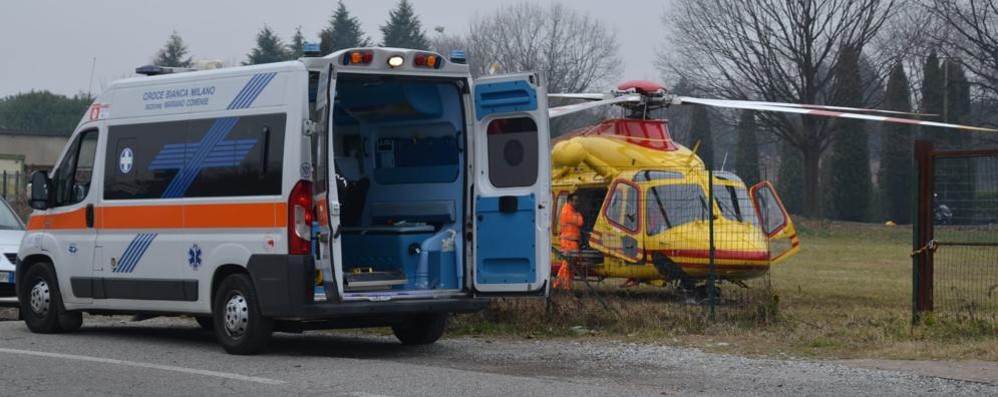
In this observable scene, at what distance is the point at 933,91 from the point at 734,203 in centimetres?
3225

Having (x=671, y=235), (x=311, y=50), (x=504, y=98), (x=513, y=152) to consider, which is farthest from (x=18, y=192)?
(x=311, y=50)

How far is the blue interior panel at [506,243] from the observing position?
12633mm

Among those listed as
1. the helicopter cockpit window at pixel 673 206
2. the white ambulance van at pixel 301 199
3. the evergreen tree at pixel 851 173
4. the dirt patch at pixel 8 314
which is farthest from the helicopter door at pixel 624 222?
the evergreen tree at pixel 851 173

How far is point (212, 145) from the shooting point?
1226 centimetres

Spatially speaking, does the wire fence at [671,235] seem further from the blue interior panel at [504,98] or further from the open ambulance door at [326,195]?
the open ambulance door at [326,195]

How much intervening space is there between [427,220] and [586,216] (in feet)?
19.5

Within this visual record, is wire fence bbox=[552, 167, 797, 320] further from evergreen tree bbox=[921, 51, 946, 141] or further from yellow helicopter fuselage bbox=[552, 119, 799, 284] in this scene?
evergreen tree bbox=[921, 51, 946, 141]

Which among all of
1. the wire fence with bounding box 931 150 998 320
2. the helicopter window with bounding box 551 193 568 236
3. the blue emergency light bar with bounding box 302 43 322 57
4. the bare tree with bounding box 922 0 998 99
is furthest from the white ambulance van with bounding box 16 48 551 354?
the bare tree with bounding box 922 0 998 99

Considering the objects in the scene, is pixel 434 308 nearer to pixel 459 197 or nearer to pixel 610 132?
pixel 459 197

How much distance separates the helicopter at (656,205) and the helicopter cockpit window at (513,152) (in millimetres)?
3390

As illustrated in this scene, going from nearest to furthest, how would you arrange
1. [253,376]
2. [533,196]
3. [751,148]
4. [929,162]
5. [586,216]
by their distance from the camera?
[253,376]
[533,196]
[929,162]
[586,216]
[751,148]

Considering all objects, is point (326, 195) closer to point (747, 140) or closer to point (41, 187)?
point (41, 187)

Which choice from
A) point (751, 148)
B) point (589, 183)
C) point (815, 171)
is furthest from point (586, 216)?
point (751, 148)

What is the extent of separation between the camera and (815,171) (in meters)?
48.9
